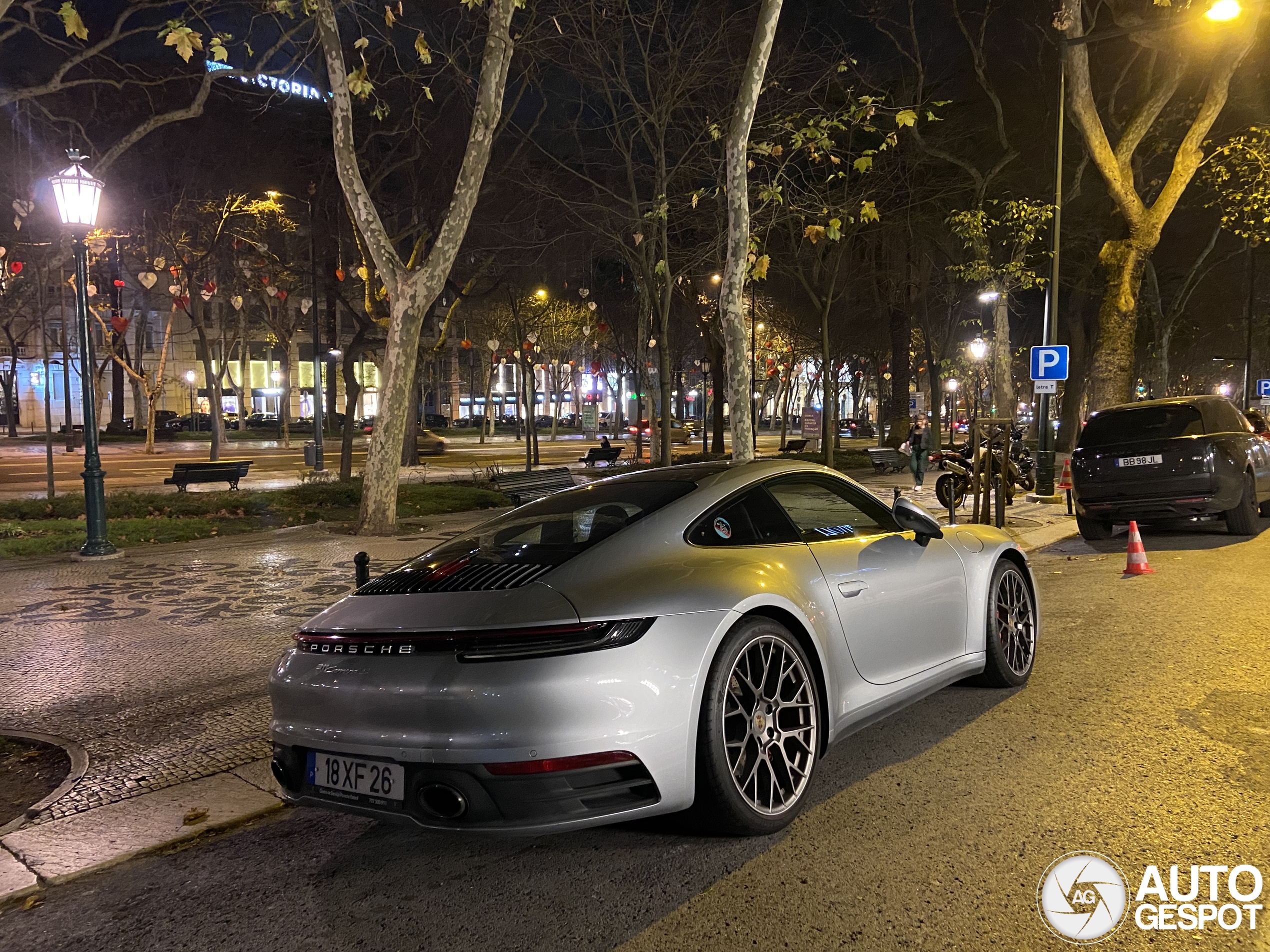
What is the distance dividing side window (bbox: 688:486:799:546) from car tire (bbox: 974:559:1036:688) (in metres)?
1.72

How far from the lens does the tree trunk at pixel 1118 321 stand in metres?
18.6

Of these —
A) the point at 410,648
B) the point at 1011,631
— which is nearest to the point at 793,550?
the point at 410,648

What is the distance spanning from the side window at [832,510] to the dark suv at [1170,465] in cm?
806

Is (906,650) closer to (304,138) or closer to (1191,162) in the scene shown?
(1191,162)

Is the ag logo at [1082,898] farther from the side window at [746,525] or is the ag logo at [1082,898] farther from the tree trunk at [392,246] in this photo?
the tree trunk at [392,246]

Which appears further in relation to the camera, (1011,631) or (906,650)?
(1011,631)

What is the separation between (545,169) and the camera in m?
23.5

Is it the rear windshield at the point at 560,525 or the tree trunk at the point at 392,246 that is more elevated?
the tree trunk at the point at 392,246

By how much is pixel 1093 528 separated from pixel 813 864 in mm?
10705

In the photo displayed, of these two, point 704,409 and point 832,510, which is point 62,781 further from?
point 704,409

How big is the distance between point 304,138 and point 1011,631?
27762 millimetres

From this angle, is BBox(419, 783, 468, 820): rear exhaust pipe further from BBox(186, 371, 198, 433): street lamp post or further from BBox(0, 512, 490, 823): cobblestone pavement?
BBox(186, 371, 198, 433): street lamp post

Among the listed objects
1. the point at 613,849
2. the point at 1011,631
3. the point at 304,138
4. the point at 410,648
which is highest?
the point at 304,138

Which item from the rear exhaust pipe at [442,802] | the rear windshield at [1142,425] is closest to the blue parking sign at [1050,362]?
the rear windshield at [1142,425]
